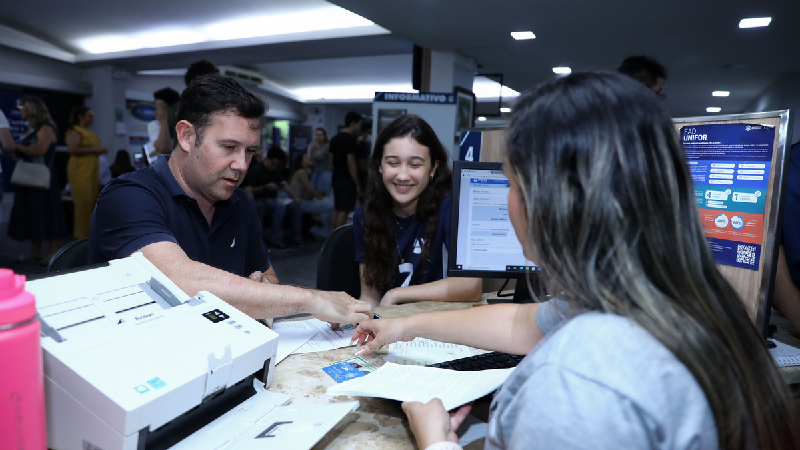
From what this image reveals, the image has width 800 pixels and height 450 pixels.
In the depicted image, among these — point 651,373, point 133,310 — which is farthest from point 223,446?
point 651,373

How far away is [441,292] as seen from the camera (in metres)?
1.59

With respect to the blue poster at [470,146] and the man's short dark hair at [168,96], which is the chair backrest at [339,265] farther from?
the man's short dark hair at [168,96]

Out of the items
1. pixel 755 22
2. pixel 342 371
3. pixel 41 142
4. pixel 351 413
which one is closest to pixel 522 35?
pixel 755 22

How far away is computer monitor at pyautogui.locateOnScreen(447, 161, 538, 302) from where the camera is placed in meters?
1.44

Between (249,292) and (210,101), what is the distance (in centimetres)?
59

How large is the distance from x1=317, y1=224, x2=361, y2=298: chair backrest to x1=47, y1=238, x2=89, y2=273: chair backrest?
2.29 feet

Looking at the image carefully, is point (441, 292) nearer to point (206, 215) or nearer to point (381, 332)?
point (381, 332)

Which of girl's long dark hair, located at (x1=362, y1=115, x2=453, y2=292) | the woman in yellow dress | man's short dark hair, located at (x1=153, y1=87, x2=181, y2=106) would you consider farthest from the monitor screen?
the woman in yellow dress

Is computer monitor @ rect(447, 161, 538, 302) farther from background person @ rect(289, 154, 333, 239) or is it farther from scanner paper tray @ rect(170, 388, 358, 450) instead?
background person @ rect(289, 154, 333, 239)

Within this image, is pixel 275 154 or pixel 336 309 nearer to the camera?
pixel 336 309

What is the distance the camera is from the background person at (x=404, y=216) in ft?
5.86

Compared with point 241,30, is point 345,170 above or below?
below

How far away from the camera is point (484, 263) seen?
58.2 inches

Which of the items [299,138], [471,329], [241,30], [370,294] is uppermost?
[241,30]
